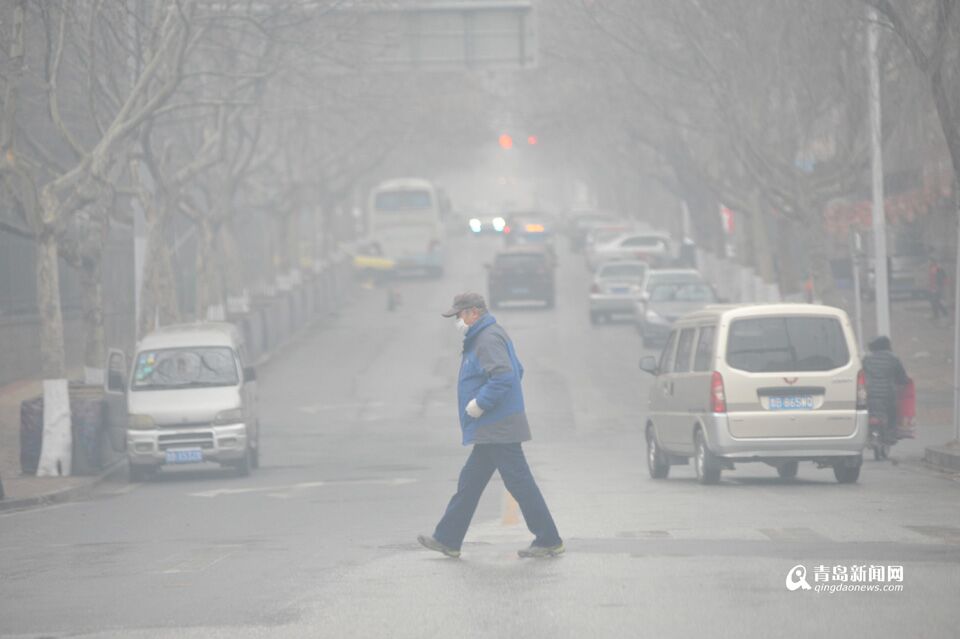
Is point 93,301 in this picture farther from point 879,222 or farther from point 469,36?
point 879,222

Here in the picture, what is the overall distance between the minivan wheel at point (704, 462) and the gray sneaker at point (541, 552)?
5.66 m

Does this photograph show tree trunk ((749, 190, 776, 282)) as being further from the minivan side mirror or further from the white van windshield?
the minivan side mirror

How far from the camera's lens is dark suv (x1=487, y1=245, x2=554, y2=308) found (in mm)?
53156

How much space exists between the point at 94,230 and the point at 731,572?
1724cm

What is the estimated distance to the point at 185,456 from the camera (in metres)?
21.3

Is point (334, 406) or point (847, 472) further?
point (334, 406)

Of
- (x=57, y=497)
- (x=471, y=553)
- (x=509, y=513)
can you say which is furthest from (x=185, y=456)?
(x=471, y=553)

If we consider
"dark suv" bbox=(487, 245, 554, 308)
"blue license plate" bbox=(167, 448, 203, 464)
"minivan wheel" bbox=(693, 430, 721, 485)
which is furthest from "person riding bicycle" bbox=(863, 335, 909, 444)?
"dark suv" bbox=(487, 245, 554, 308)

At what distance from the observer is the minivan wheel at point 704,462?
16875mm

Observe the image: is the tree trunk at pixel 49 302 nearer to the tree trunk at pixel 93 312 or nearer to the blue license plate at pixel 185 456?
the blue license plate at pixel 185 456

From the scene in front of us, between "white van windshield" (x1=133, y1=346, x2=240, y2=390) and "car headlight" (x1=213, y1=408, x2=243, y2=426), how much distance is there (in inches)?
25.7

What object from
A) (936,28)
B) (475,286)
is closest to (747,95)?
(936,28)

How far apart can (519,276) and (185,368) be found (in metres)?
31.6

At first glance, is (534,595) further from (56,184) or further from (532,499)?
(56,184)
